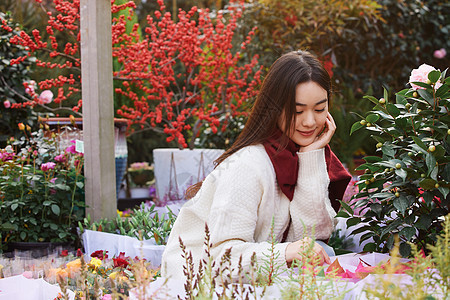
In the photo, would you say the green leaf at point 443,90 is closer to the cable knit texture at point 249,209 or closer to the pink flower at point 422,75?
the pink flower at point 422,75

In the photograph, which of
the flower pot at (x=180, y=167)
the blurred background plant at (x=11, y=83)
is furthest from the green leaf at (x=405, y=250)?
the blurred background plant at (x=11, y=83)

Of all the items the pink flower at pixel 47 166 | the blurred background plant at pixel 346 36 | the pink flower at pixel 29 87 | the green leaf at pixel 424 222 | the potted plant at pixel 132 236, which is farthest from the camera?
the blurred background plant at pixel 346 36

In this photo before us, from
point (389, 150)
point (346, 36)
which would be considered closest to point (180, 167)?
point (389, 150)

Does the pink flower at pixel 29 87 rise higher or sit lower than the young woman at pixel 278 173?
higher

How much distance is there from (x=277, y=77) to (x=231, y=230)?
0.58 metres

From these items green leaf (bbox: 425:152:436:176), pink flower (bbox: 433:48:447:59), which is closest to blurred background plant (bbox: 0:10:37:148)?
green leaf (bbox: 425:152:436:176)

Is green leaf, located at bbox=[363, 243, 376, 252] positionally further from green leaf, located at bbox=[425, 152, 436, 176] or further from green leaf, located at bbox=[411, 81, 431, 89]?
green leaf, located at bbox=[411, 81, 431, 89]

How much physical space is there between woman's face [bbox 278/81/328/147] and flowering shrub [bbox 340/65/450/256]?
0.48ft

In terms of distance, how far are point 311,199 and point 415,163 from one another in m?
0.36

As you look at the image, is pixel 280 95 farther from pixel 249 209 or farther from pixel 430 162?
pixel 430 162

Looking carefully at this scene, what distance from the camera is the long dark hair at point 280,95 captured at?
174 centimetres

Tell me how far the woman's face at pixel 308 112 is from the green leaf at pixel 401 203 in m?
0.38

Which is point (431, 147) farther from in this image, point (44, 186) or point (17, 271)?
point (44, 186)

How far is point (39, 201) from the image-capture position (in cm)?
282
